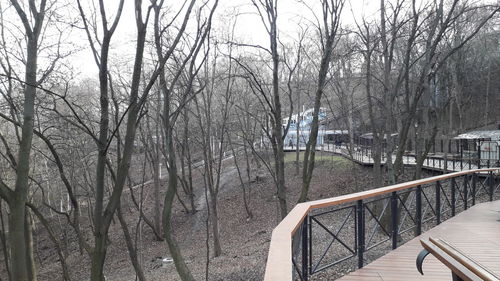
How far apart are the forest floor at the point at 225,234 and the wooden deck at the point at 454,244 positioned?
5.12 metres

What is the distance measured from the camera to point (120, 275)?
16453 mm

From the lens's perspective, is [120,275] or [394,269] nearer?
[394,269]

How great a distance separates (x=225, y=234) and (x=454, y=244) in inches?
609

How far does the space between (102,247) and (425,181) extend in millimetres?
5636

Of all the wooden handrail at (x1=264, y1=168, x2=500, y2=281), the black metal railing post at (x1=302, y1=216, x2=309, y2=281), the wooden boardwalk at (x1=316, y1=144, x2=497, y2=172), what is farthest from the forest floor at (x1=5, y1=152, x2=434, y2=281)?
the wooden handrail at (x1=264, y1=168, x2=500, y2=281)

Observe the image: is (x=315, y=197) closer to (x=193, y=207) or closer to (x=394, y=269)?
(x=193, y=207)

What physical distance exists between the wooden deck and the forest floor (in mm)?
5119

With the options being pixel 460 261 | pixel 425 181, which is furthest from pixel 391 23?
pixel 460 261

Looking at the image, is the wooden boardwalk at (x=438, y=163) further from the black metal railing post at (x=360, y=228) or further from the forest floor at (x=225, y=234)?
the black metal railing post at (x=360, y=228)

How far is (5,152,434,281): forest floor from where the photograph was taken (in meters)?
14.1

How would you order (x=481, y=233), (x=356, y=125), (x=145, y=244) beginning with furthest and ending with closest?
(x=356, y=125)
(x=145, y=244)
(x=481, y=233)

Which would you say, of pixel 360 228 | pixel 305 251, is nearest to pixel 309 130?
pixel 360 228

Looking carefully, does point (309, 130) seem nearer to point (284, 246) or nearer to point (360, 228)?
point (360, 228)

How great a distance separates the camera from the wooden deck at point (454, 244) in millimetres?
4281
